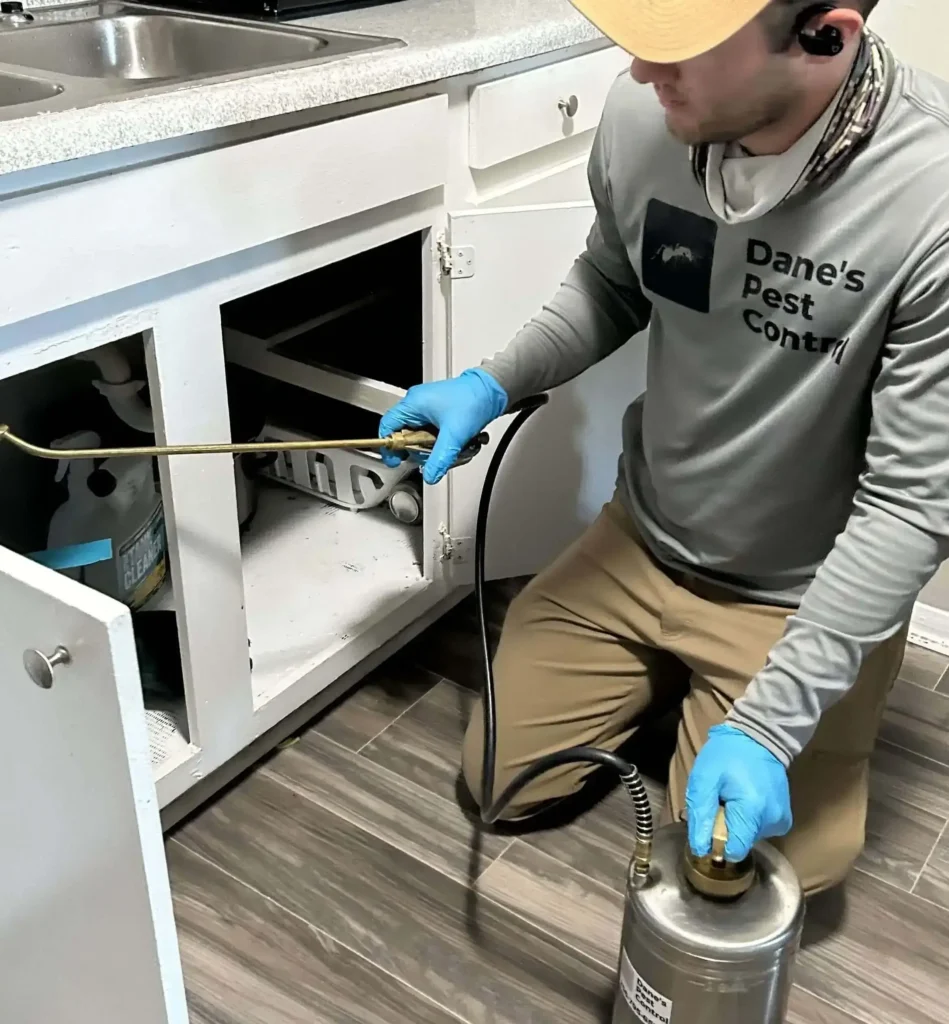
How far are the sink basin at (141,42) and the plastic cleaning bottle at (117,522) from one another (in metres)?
0.45

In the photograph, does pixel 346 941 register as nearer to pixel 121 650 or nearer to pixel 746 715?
pixel 746 715

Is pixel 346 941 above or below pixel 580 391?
below

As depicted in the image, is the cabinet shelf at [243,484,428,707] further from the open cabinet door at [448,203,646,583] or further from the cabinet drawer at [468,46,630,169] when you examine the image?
the cabinet drawer at [468,46,630,169]

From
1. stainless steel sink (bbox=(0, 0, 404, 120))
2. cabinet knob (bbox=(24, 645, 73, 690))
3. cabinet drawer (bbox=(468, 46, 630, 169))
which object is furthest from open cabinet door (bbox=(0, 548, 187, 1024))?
cabinet drawer (bbox=(468, 46, 630, 169))

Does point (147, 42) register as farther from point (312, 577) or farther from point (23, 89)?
point (312, 577)

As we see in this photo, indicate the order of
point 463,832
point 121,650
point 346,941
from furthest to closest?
point 463,832 < point 346,941 < point 121,650

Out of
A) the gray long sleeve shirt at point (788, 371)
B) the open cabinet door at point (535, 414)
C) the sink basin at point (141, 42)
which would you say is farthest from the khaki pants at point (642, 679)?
the sink basin at point (141, 42)

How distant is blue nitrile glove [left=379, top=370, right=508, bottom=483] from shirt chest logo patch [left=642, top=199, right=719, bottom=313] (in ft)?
0.65

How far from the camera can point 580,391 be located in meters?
1.46

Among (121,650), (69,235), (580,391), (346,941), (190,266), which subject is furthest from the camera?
(580,391)

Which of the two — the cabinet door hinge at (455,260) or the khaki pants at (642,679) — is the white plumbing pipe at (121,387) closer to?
the cabinet door hinge at (455,260)

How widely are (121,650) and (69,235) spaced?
40 cm

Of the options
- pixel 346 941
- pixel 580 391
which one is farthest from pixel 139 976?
pixel 580 391

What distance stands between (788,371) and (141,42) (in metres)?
0.91
